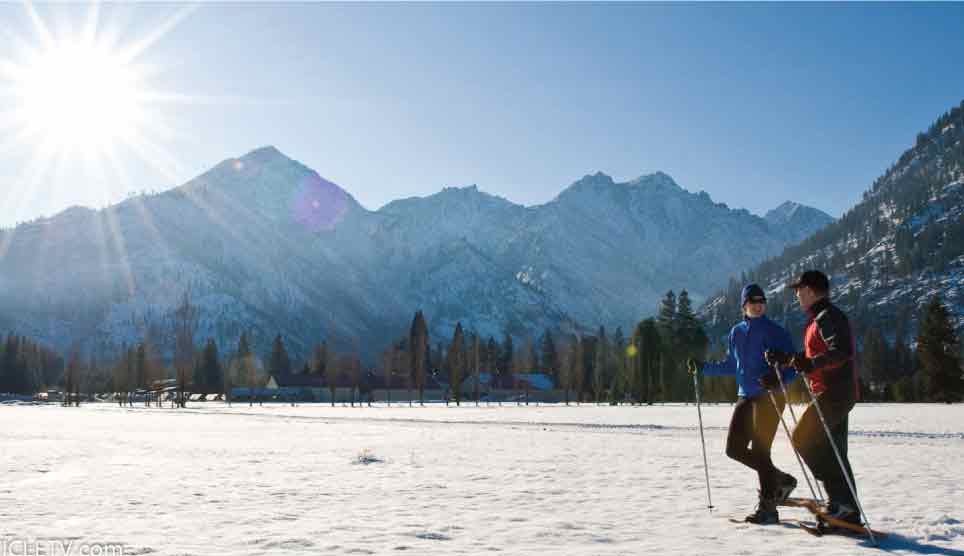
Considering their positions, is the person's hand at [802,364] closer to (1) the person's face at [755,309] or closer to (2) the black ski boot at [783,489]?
(1) the person's face at [755,309]

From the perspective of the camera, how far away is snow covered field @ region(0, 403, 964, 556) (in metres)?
7.85

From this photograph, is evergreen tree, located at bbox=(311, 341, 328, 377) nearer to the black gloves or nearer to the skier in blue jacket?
the skier in blue jacket

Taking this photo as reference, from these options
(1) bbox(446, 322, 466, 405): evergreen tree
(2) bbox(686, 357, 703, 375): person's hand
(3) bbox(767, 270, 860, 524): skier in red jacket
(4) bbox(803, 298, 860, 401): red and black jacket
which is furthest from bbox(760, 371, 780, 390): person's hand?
(1) bbox(446, 322, 466, 405): evergreen tree

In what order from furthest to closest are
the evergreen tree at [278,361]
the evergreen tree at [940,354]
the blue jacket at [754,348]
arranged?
1. the evergreen tree at [278,361]
2. the evergreen tree at [940,354]
3. the blue jacket at [754,348]

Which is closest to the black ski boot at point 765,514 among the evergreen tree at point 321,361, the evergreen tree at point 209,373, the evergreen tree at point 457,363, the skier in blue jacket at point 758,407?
the skier in blue jacket at point 758,407

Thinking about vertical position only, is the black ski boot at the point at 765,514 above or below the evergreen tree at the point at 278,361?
below

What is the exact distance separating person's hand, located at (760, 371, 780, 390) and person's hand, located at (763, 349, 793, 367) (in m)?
0.18

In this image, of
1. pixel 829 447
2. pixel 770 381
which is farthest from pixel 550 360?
pixel 829 447

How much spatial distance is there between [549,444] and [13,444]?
16.5 m

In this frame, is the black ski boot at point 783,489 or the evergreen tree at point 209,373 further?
the evergreen tree at point 209,373

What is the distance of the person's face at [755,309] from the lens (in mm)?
9155

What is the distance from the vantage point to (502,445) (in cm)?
2245

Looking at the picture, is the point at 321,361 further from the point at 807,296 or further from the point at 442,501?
the point at 807,296

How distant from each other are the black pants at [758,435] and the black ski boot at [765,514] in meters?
0.08
